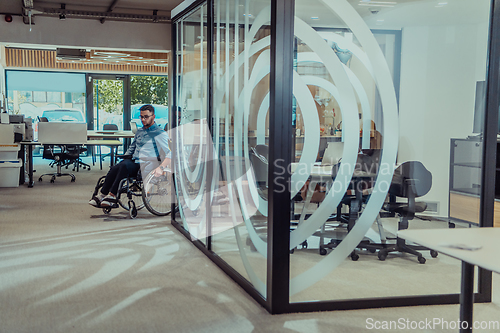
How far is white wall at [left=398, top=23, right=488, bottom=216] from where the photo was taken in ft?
9.65

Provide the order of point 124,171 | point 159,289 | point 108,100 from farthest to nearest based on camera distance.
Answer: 1. point 108,100
2. point 124,171
3. point 159,289

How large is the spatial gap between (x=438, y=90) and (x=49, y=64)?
1218cm

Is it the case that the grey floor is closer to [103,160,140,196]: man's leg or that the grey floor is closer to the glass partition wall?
the glass partition wall

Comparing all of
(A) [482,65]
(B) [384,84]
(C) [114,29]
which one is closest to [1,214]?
(C) [114,29]

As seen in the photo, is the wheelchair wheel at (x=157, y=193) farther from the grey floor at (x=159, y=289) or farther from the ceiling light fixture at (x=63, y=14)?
the ceiling light fixture at (x=63, y=14)

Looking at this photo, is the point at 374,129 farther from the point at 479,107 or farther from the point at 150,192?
the point at 150,192

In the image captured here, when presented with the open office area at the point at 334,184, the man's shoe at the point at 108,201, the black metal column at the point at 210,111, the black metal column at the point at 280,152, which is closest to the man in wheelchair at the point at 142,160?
the man's shoe at the point at 108,201

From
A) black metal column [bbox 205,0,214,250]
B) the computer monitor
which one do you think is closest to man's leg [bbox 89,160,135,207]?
black metal column [bbox 205,0,214,250]

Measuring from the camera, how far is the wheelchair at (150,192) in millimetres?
5672

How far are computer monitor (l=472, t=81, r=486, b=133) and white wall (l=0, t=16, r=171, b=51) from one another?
722cm

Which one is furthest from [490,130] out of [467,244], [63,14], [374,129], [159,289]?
[63,14]

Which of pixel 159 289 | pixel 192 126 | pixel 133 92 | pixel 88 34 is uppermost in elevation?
pixel 88 34

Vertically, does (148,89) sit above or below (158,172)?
above

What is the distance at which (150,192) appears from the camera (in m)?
5.79
